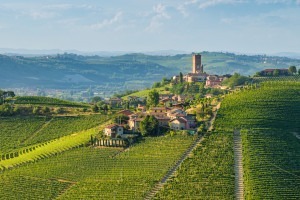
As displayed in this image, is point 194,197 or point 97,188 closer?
point 194,197

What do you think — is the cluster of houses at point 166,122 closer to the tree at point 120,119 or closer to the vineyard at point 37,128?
the tree at point 120,119

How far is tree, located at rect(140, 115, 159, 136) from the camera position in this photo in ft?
252

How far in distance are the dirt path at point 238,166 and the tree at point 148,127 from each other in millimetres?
12162

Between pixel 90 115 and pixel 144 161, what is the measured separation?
1216 inches

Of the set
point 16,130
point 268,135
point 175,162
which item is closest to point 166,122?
point 175,162

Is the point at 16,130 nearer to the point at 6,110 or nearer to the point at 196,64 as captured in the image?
the point at 6,110

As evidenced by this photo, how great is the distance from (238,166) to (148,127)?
17.5 meters

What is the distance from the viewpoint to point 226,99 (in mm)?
90562

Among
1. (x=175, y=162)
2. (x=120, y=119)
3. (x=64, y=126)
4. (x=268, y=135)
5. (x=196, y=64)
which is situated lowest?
(x=175, y=162)

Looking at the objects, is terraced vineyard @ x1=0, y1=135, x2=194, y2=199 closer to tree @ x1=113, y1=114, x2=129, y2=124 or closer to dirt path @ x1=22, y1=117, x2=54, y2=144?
tree @ x1=113, y1=114, x2=129, y2=124

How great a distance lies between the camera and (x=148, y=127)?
7694cm

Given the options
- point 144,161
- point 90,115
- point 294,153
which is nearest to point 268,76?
point 90,115

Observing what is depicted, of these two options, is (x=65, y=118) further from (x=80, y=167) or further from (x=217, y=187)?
(x=217, y=187)

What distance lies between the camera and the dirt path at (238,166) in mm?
58625
